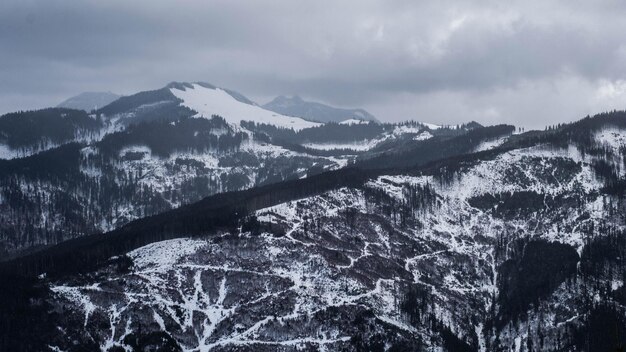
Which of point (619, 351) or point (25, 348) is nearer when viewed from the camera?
point (619, 351)

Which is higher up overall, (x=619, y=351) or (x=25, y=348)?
(x=619, y=351)
